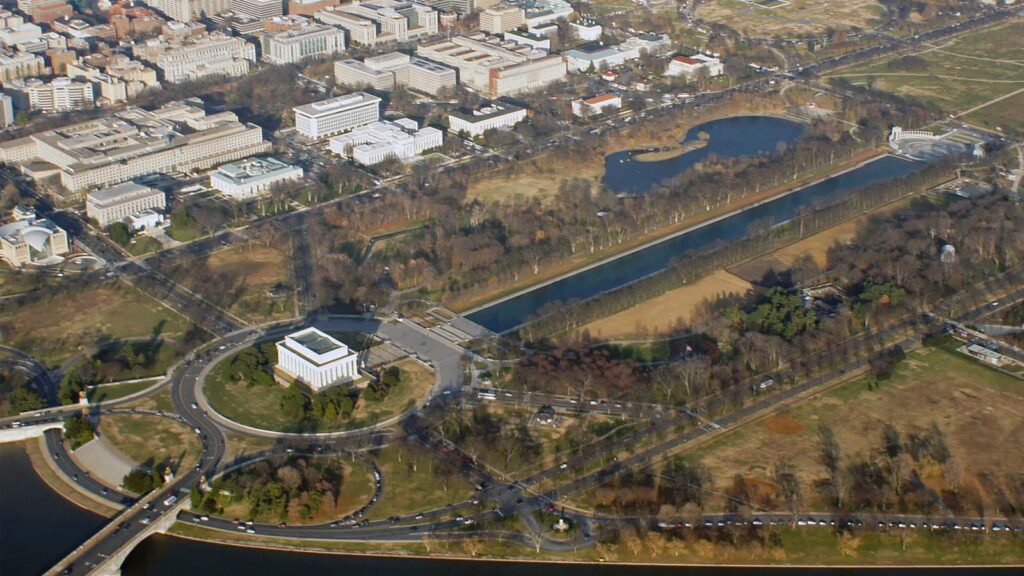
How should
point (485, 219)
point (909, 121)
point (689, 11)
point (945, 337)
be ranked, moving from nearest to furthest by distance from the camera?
point (945, 337), point (485, 219), point (909, 121), point (689, 11)

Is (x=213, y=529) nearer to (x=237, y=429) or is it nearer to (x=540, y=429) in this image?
(x=237, y=429)

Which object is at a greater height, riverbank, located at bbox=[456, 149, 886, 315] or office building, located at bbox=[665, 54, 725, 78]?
office building, located at bbox=[665, 54, 725, 78]

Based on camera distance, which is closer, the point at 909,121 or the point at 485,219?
the point at 485,219

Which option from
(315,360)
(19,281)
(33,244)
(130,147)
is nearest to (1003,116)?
(315,360)

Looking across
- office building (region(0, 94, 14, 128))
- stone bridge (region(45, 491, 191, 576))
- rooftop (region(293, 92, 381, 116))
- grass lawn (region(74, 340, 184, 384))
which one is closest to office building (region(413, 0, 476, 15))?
rooftop (region(293, 92, 381, 116))

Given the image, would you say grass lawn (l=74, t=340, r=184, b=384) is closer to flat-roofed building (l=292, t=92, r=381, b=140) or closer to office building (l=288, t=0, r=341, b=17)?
flat-roofed building (l=292, t=92, r=381, b=140)

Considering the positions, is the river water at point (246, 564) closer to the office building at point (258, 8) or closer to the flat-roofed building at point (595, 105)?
the flat-roofed building at point (595, 105)

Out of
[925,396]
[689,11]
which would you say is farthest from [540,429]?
[689,11]

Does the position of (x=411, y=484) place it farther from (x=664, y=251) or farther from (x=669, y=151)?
(x=669, y=151)
